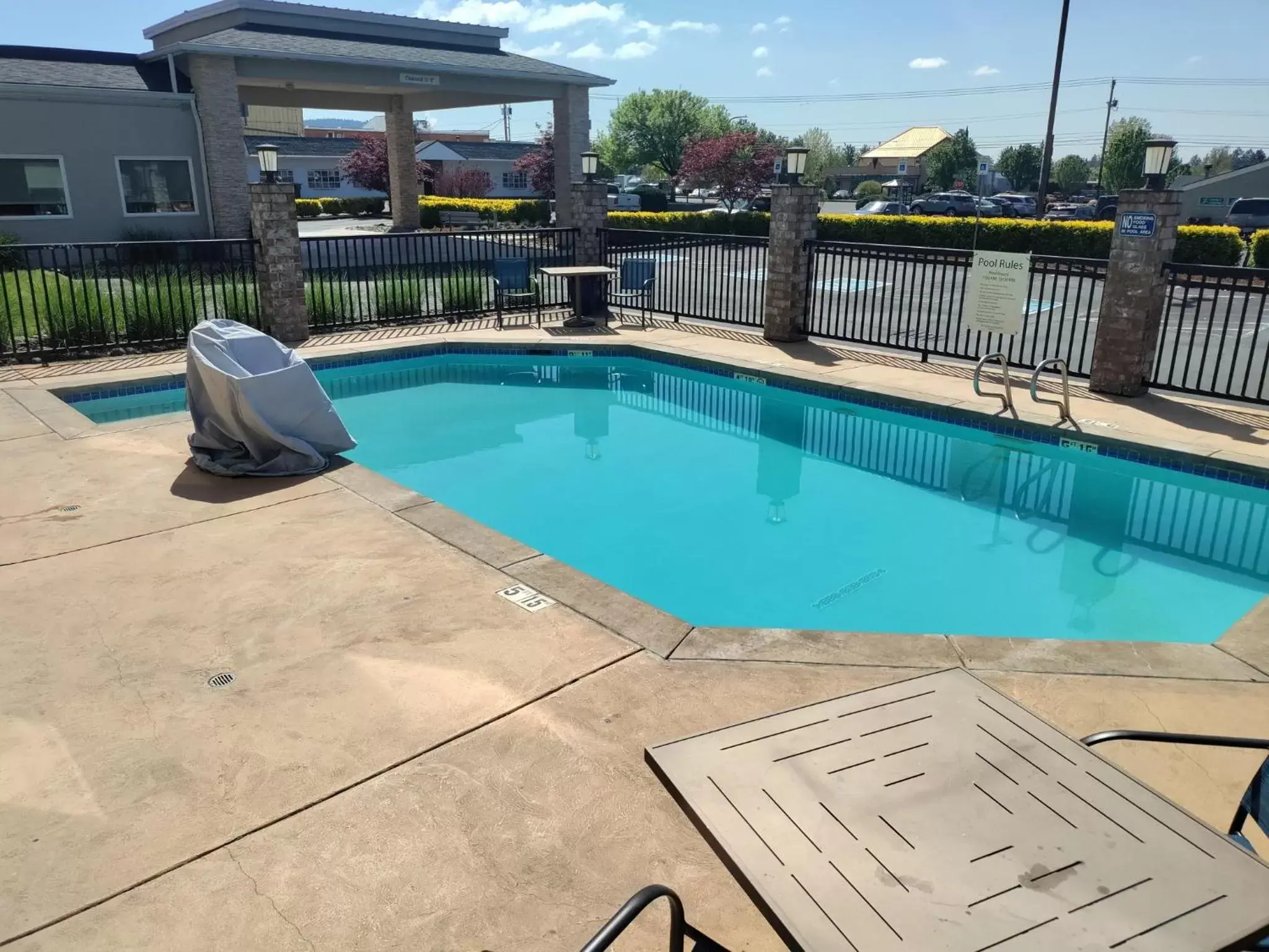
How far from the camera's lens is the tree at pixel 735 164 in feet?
123

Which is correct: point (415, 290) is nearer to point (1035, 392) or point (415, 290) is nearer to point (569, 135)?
point (1035, 392)

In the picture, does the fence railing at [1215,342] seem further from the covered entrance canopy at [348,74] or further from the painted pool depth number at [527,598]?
the covered entrance canopy at [348,74]

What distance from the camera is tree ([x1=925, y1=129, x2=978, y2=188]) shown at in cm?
6038

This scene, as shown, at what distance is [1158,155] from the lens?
7.98m

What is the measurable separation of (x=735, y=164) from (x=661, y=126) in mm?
18356

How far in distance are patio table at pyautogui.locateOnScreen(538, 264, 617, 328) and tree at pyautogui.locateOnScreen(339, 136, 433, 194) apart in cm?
3173

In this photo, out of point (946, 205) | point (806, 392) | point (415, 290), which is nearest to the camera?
point (806, 392)

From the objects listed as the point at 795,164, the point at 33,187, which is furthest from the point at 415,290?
the point at 33,187

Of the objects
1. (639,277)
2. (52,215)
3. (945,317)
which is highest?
(52,215)

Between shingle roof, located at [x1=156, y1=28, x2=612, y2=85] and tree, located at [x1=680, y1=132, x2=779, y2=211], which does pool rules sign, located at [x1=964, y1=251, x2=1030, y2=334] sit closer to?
shingle roof, located at [x1=156, y1=28, x2=612, y2=85]

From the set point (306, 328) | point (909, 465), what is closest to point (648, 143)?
point (306, 328)

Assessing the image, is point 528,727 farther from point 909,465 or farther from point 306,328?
point 306,328

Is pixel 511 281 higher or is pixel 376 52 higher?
pixel 376 52

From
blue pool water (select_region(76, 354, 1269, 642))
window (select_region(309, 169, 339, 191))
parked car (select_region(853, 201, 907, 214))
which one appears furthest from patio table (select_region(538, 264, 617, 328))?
window (select_region(309, 169, 339, 191))
